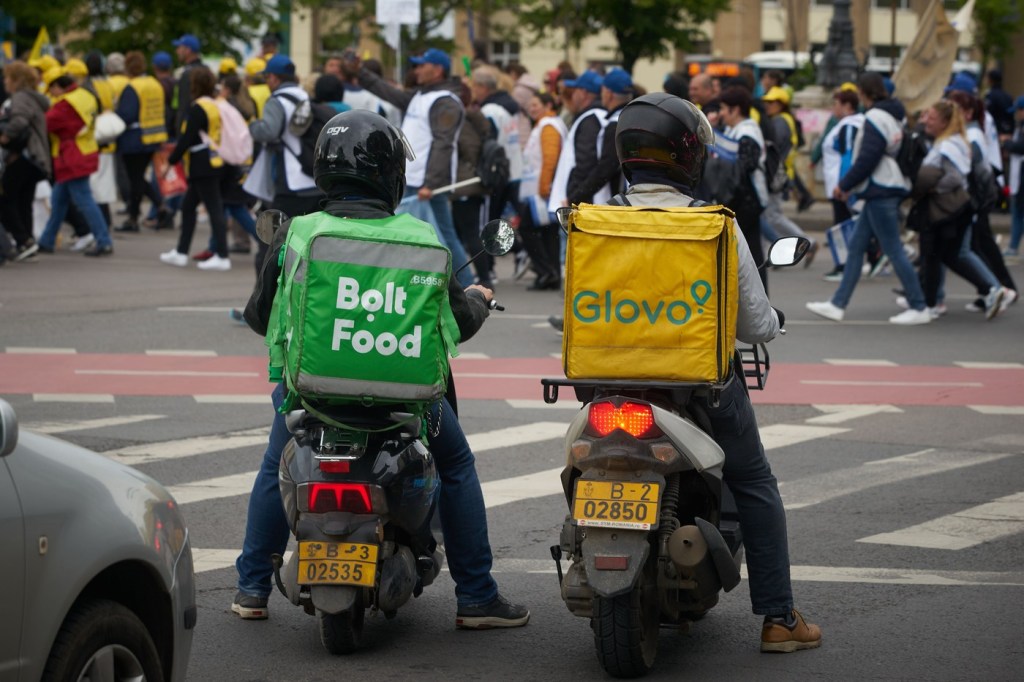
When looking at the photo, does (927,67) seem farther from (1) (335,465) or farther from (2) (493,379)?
(1) (335,465)

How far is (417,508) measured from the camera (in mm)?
5535

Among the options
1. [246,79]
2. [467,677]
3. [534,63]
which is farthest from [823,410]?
[534,63]

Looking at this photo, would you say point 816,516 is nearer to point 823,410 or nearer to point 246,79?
point 823,410

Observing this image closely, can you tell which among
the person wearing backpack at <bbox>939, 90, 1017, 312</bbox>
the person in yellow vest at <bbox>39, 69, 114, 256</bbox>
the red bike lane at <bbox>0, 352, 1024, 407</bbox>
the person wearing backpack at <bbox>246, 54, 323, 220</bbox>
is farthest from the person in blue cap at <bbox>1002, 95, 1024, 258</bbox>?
the person in yellow vest at <bbox>39, 69, 114, 256</bbox>

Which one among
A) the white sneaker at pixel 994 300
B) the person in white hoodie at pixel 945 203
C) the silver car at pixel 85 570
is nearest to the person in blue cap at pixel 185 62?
the person in white hoodie at pixel 945 203

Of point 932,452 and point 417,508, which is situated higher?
point 417,508

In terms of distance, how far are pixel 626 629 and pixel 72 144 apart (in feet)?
48.7

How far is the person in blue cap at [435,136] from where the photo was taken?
15773mm

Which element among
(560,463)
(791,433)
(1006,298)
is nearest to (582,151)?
(1006,298)

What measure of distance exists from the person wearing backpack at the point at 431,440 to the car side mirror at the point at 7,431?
6.62 ft

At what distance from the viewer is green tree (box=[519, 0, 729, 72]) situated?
42.5 metres

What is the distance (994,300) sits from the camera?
1529 cm

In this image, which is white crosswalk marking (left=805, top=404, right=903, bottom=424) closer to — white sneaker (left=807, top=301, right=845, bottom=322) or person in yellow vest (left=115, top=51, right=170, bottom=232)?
white sneaker (left=807, top=301, right=845, bottom=322)

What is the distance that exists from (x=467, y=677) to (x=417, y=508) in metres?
0.54
